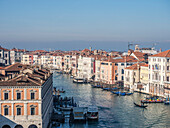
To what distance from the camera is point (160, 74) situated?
107 feet

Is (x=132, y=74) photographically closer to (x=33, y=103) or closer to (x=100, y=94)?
(x=100, y=94)

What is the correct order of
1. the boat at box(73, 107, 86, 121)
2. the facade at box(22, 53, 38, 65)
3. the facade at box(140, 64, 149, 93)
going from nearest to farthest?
the boat at box(73, 107, 86, 121) → the facade at box(140, 64, 149, 93) → the facade at box(22, 53, 38, 65)

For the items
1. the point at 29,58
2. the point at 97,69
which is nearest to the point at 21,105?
the point at 97,69

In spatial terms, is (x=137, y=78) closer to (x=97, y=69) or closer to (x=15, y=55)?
(x=97, y=69)

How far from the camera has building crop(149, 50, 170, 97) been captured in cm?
3169

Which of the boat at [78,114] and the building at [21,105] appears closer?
the building at [21,105]

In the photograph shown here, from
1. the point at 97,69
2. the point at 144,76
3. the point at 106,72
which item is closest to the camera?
the point at 144,76

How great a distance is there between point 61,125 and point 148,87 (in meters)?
16.1

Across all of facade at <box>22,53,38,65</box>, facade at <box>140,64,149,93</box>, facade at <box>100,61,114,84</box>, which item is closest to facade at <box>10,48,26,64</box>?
facade at <box>22,53,38,65</box>

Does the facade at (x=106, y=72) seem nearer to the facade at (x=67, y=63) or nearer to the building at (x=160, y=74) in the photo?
the building at (x=160, y=74)

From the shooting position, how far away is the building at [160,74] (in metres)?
31.7

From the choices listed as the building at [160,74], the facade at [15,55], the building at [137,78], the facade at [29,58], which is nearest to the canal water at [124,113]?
the building at [160,74]

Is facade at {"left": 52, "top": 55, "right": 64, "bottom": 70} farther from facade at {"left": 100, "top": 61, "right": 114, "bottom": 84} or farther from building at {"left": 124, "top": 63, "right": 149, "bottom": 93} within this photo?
building at {"left": 124, "top": 63, "right": 149, "bottom": 93}

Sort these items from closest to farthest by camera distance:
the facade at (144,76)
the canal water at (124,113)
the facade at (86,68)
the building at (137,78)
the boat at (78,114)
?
the canal water at (124,113) → the boat at (78,114) → the facade at (144,76) → the building at (137,78) → the facade at (86,68)
